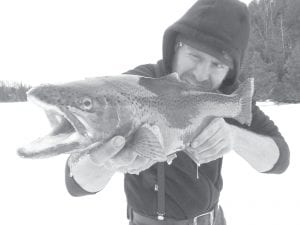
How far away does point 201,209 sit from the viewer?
3400mm

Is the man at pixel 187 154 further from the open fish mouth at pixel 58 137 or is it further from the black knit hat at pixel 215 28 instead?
the open fish mouth at pixel 58 137

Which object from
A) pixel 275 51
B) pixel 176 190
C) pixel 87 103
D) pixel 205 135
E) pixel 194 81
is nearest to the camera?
pixel 87 103

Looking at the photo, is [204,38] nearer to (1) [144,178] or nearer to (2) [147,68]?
(2) [147,68]

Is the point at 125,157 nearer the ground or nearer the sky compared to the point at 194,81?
nearer the ground

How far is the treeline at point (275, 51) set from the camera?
35781 mm

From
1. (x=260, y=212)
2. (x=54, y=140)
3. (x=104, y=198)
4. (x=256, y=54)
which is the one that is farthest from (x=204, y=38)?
(x=256, y=54)

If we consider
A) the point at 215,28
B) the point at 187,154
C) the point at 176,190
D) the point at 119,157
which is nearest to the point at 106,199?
the point at 176,190

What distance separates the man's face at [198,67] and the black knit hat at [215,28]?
A: 11cm

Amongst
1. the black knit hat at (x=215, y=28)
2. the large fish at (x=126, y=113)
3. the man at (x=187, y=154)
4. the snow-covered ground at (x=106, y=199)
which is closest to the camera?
the large fish at (x=126, y=113)

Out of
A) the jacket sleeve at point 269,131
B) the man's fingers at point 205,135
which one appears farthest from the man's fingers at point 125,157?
the jacket sleeve at point 269,131

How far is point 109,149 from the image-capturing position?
7.36 ft

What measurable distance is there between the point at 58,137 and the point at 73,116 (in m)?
0.15

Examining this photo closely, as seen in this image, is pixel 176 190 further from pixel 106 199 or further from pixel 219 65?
pixel 106 199

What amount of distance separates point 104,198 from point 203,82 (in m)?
5.37
